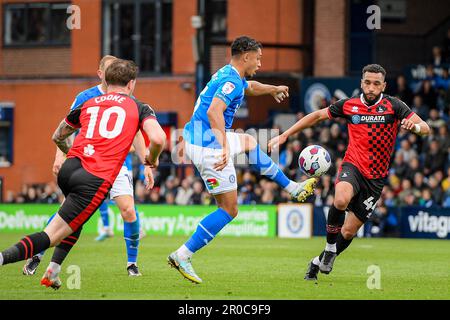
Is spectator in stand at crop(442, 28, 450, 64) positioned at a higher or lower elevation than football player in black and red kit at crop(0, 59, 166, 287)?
higher

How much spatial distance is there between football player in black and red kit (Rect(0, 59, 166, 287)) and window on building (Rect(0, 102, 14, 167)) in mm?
25478

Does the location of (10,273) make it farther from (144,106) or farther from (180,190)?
(180,190)

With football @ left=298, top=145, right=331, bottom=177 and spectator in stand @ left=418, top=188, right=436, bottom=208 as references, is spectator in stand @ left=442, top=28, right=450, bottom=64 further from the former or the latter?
football @ left=298, top=145, right=331, bottom=177

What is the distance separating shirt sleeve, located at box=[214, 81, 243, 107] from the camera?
10498mm

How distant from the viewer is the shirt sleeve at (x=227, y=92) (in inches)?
413

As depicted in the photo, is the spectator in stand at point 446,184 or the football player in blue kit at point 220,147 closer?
the football player in blue kit at point 220,147

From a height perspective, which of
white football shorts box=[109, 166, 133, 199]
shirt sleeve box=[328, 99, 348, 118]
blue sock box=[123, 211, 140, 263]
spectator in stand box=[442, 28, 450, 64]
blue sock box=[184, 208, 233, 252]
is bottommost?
blue sock box=[123, 211, 140, 263]

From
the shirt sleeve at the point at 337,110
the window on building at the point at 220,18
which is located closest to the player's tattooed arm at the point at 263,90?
the shirt sleeve at the point at 337,110

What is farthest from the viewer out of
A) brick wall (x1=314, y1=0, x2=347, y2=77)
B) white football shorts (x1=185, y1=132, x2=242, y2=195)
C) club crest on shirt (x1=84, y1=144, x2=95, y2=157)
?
A: brick wall (x1=314, y1=0, x2=347, y2=77)

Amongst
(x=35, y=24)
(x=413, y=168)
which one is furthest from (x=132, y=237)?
(x=35, y=24)

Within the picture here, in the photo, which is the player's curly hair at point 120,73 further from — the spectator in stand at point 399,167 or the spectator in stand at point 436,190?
the spectator in stand at point 399,167

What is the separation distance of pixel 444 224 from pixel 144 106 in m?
14.0

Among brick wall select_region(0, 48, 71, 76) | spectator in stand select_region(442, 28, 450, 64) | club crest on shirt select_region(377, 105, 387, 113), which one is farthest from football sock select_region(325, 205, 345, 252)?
brick wall select_region(0, 48, 71, 76)

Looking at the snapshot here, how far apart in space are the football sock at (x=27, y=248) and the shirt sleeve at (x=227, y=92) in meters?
2.50
